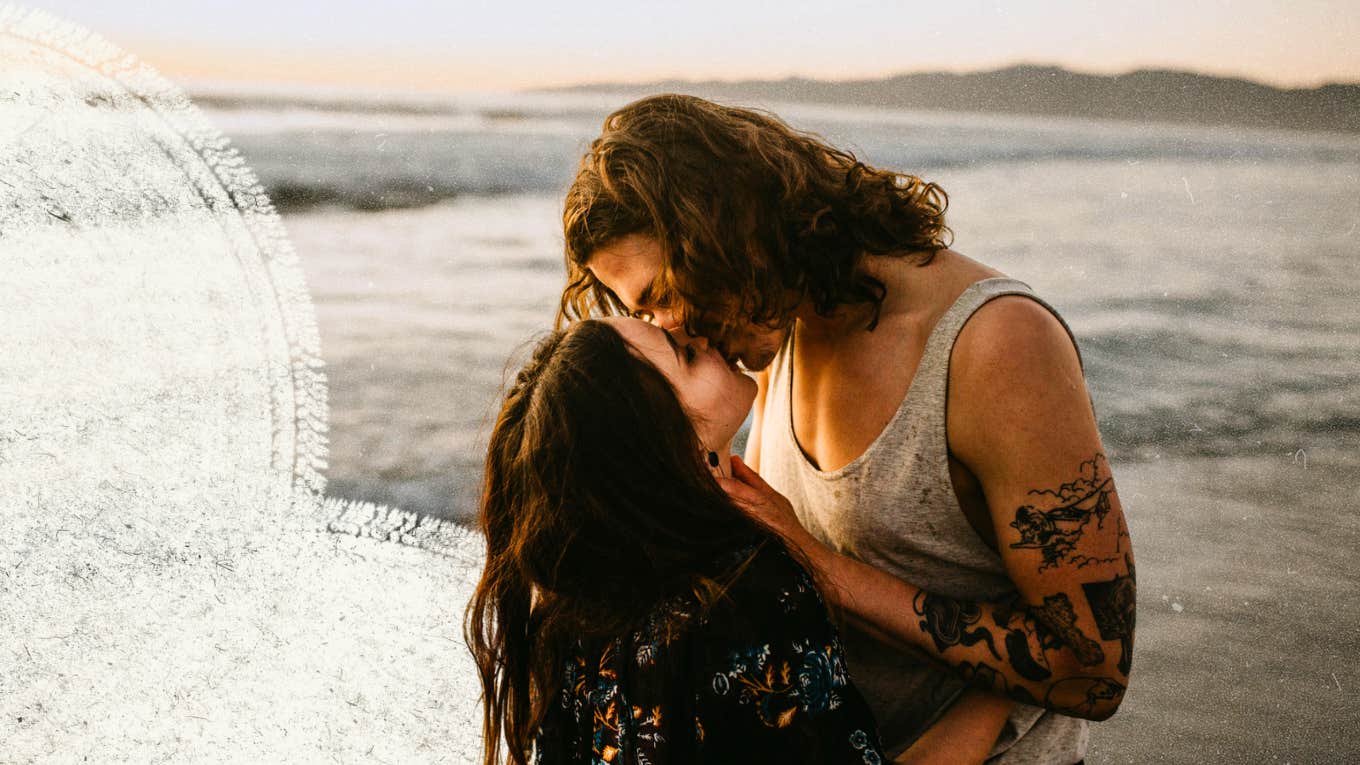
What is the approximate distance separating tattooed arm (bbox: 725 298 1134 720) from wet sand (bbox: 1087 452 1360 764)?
1145mm

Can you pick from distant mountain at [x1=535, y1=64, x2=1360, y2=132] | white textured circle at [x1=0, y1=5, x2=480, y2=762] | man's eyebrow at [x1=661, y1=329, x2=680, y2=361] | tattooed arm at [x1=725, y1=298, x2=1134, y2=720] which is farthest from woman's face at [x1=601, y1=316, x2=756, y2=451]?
white textured circle at [x1=0, y1=5, x2=480, y2=762]

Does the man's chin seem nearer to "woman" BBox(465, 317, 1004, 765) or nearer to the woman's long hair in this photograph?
"woman" BBox(465, 317, 1004, 765)

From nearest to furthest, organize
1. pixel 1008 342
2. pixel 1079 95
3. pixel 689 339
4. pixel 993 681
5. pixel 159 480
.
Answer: pixel 1008 342
pixel 993 681
pixel 689 339
pixel 159 480
pixel 1079 95

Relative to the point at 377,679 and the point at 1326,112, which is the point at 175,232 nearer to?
the point at 377,679

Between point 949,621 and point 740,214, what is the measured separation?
1.84ft

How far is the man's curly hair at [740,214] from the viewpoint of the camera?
1.21 metres

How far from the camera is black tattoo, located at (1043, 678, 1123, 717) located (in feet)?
3.67

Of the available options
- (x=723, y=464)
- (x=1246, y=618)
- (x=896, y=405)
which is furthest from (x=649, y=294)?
(x=1246, y=618)

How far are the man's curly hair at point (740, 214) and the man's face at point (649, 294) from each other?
1 cm

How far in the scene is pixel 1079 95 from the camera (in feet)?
7.20

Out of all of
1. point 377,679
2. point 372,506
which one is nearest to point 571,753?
point 377,679

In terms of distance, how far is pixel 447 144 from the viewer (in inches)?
93.4

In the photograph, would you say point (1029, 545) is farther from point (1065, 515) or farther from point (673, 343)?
point (673, 343)

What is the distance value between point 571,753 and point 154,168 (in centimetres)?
151
